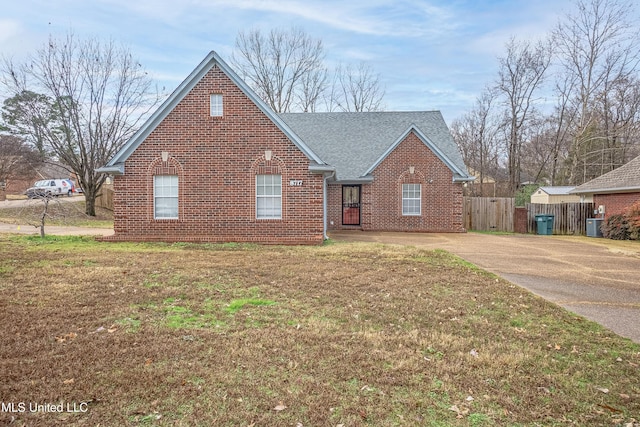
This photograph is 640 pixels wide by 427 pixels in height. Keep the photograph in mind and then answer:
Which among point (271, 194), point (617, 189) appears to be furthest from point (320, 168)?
point (617, 189)

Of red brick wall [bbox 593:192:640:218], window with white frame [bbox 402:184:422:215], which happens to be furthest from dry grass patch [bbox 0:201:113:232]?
red brick wall [bbox 593:192:640:218]

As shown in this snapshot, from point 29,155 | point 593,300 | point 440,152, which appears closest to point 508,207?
point 440,152

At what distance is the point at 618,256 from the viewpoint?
12.4 m

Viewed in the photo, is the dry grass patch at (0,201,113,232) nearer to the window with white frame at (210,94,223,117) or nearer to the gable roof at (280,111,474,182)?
the window with white frame at (210,94,223,117)

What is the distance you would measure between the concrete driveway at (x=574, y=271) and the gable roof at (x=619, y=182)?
11.0 feet

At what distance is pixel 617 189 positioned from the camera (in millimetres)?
18453

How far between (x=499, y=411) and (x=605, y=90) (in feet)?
118

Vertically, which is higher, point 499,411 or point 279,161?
point 279,161

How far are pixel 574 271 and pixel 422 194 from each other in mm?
10131

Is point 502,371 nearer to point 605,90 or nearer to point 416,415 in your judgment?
point 416,415

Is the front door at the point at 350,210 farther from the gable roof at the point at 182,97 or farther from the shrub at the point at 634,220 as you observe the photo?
the shrub at the point at 634,220

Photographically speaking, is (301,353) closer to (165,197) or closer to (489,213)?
(165,197)

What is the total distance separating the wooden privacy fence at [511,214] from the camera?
20.6 m

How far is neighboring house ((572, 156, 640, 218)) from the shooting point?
59.4 feet
